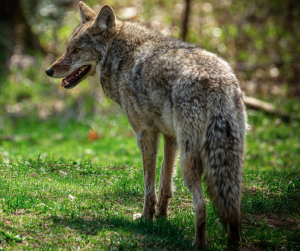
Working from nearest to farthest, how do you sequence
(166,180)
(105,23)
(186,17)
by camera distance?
(166,180), (105,23), (186,17)

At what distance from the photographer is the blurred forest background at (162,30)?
13.1m

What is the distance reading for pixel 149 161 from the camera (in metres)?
4.88

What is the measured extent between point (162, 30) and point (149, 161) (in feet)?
38.3

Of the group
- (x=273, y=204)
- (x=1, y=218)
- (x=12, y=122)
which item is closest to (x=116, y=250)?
(x=1, y=218)

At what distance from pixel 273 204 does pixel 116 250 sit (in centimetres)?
272

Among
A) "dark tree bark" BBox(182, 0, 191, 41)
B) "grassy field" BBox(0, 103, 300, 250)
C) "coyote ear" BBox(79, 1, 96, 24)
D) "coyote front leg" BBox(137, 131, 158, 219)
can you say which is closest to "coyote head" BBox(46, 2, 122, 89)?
"coyote ear" BBox(79, 1, 96, 24)

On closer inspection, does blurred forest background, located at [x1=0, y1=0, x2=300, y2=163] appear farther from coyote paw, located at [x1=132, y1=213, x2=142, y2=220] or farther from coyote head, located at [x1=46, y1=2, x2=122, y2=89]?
coyote paw, located at [x1=132, y1=213, x2=142, y2=220]

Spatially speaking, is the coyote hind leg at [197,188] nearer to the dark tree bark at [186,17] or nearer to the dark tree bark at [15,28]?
the dark tree bark at [186,17]

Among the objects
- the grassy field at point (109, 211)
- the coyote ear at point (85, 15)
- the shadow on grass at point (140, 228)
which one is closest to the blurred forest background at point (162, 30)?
the grassy field at point (109, 211)

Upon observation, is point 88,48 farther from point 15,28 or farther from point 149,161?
point 15,28

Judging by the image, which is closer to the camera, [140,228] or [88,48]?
[140,228]

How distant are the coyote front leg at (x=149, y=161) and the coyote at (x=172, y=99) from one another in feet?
0.04

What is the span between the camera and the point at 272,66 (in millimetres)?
15367

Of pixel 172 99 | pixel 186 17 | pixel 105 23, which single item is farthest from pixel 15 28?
pixel 172 99
